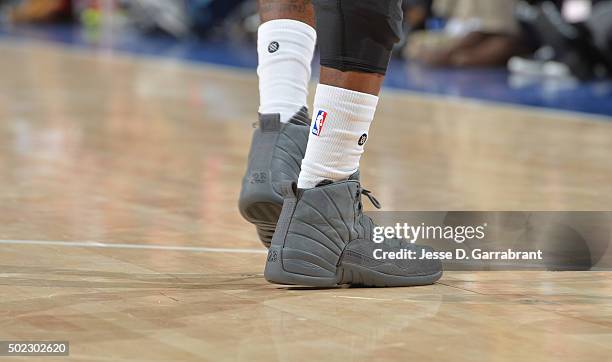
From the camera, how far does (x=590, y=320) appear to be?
1.53 metres

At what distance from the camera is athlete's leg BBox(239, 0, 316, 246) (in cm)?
192

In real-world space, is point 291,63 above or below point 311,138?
above

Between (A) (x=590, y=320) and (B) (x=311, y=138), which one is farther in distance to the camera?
(B) (x=311, y=138)

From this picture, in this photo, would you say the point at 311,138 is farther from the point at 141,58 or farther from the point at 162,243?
the point at 141,58

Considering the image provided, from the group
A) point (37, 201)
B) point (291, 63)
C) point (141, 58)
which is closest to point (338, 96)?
point (291, 63)

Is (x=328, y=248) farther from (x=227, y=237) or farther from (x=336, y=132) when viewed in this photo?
(x=227, y=237)

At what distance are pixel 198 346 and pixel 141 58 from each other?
5787 millimetres

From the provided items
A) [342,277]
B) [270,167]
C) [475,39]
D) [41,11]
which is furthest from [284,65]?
[41,11]

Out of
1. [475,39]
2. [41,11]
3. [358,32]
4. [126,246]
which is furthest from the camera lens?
[41,11]

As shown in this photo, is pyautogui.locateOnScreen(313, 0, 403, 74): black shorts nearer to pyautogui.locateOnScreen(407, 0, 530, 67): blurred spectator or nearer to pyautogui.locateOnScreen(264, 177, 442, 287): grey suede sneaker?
pyautogui.locateOnScreen(264, 177, 442, 287): grey suede sneaker

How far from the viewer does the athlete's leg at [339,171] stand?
1.69 m

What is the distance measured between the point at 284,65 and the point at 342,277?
1.33ft

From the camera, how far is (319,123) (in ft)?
5.62

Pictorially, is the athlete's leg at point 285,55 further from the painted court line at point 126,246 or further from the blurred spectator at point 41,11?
the blurred spectator at point 41,11
